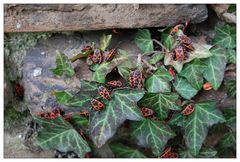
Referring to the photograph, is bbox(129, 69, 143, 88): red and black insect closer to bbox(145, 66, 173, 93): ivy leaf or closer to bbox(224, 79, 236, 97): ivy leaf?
bbox(145, 66, 173, 93): ivy leaf

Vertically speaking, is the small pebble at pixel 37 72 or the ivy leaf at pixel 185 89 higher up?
the small pebble at pixel 37 72

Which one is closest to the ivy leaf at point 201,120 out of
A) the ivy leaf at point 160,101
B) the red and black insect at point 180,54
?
the ivy leaf at point 160,101

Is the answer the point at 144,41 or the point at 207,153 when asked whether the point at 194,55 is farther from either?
the point at 207,153

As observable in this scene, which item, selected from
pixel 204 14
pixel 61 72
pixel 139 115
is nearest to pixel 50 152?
pixel 61 72

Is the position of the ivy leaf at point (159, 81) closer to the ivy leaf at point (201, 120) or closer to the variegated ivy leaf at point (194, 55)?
the variegated ivy leaf at point (194, 55)

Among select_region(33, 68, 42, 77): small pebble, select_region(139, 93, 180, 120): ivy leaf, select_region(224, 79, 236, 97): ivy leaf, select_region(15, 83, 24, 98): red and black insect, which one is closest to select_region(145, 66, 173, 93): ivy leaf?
select_region(139, 93, 180, 120): ivy leaf

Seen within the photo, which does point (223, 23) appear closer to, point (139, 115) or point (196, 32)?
point (196, 32)
